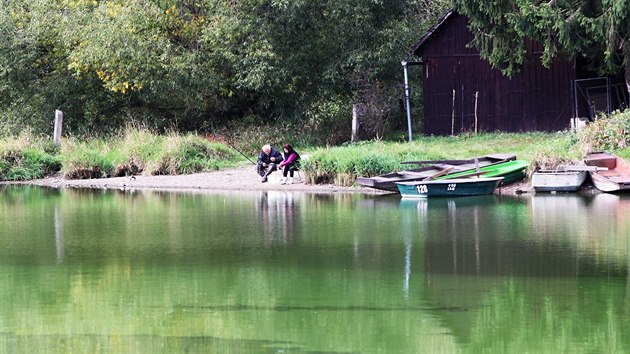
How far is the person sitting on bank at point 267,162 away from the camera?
31.5m

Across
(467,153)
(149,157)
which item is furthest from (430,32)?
(149,157)

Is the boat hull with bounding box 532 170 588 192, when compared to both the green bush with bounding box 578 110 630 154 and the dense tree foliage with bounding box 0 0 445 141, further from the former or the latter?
the dense tree foliage with bounding box 0 0 445 141

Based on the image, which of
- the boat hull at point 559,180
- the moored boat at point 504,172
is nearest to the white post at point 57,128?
the moored boat at point 504,172

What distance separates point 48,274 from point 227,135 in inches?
935

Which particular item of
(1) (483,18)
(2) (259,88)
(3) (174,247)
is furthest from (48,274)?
(2) (259,88)

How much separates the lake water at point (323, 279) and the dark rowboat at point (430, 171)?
223 cm

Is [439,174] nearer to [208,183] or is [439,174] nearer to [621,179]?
[621,179]

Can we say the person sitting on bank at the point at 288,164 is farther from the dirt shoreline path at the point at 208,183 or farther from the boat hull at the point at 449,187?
the boat hull at the point at 449,187

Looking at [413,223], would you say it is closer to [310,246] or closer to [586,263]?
[310,246]

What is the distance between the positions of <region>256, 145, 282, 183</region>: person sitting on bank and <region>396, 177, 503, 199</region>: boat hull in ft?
16.4

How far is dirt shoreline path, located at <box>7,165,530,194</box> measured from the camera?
1194 inches

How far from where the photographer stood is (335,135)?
133 ft

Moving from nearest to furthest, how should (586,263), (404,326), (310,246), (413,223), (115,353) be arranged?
1. (115,353)
2. (404,326)
3. (586,263)
4. (310,246)
5. (413,223)

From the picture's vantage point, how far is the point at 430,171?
28.8m
